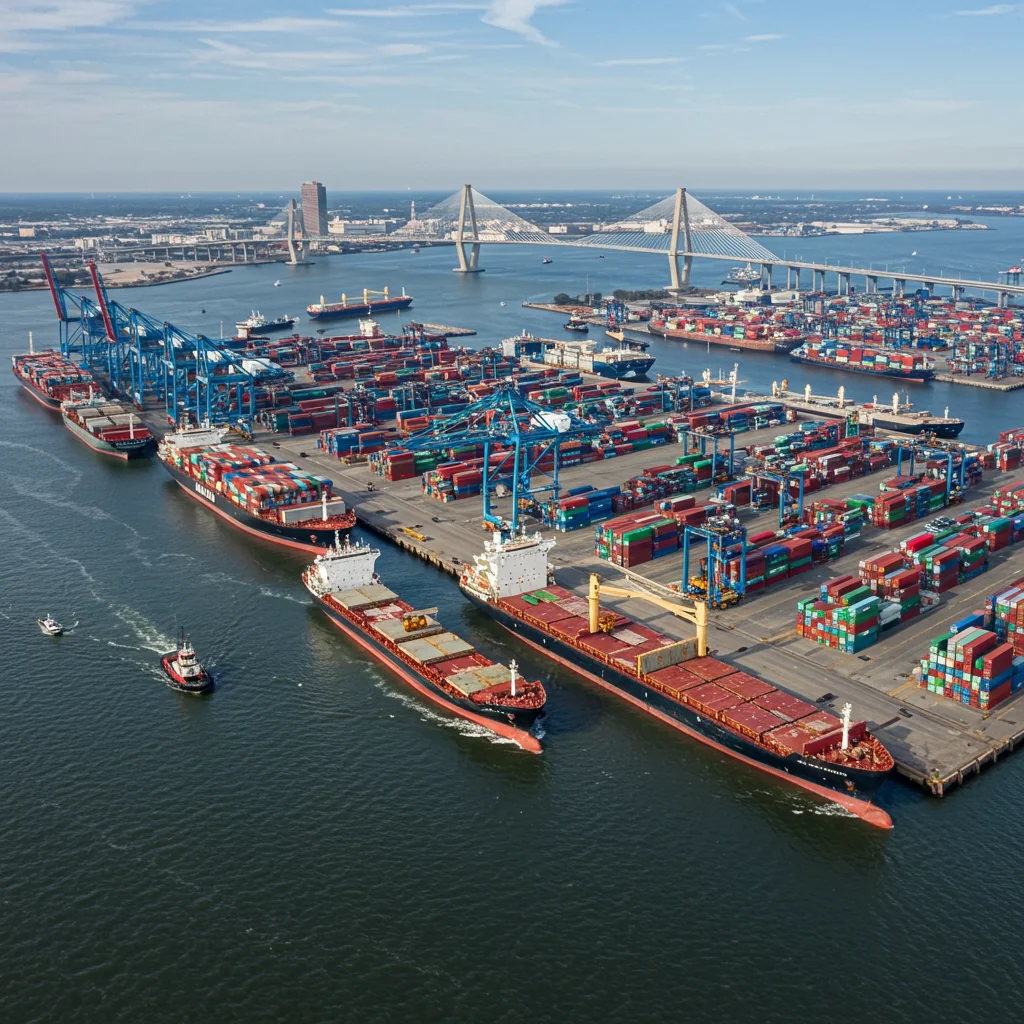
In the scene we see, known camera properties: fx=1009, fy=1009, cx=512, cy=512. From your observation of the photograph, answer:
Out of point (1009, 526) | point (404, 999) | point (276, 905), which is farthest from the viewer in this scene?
point (1009, 526)

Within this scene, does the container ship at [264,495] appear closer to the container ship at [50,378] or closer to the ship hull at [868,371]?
the container ship at [50,378]

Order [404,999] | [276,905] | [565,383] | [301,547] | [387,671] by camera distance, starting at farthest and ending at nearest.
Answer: [565,383], [301,547], [387,671], [276,905], [404,999]

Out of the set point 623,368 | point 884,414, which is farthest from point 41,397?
point 884,414

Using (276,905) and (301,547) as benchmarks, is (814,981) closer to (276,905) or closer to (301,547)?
(276,905)

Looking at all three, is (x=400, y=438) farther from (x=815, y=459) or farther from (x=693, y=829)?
(x=693, y=829)

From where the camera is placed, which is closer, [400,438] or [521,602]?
[521,602]

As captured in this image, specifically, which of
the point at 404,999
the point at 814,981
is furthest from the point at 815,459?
the point at 404,999

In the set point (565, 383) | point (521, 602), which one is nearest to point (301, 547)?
point (521, 602)

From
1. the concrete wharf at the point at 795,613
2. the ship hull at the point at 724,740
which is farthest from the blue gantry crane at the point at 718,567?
the ship hull at the point at 724,740
